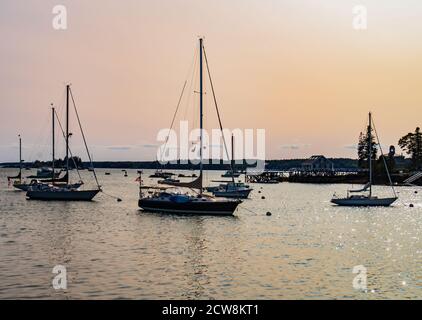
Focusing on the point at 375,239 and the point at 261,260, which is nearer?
the point at 261,260

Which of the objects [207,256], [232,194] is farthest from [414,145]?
[207,256]

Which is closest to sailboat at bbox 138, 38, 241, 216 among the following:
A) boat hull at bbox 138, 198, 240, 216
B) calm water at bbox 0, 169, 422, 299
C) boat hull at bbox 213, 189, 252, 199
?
boat hull at bbox 138, 198, 240, 216

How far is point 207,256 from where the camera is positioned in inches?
1359

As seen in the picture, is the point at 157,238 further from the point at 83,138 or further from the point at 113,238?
the point at 83,138

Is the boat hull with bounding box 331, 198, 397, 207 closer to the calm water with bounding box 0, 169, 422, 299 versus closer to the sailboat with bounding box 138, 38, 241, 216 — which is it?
the calm water with bounding box 0, 169, 422, 299

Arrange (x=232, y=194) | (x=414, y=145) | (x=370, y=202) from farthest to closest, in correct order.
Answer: (x=414, y=145) → (x=232, y=194) → (x=370, y=202)

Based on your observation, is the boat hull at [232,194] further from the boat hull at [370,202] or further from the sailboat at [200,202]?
the sailboat at [200,202]

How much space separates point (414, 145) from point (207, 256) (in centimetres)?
15579

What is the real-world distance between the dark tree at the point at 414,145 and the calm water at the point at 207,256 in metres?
119

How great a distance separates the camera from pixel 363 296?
2427 cm

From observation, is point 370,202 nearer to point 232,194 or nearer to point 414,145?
point 232,194
